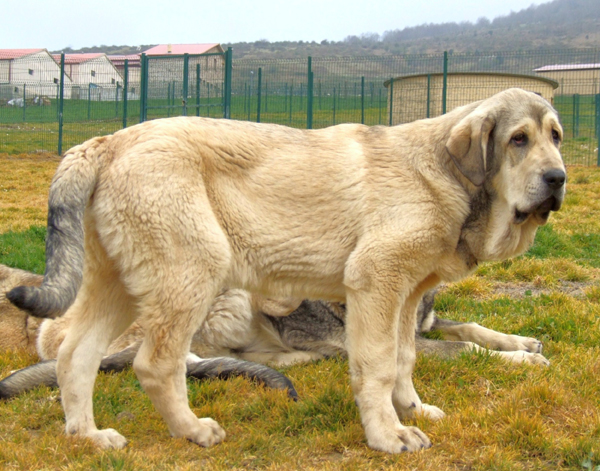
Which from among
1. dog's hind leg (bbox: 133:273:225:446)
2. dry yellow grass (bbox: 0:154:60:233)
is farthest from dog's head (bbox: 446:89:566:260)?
dry yellow grass (bbox: 0:154:60:233)

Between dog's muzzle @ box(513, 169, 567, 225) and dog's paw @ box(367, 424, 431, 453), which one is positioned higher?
dog's muzzle @ box(513, 169, 567, 225)

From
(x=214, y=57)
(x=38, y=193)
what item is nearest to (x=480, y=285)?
(x=38, y=193)

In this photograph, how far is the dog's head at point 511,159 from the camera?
3477 mm

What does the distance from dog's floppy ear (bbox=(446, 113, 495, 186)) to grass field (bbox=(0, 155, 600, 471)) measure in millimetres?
1298

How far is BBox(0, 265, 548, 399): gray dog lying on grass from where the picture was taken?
4.68 meters

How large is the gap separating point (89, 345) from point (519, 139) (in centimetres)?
258

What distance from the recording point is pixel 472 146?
3582 millimetres

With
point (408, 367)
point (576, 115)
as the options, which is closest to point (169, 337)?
point (408, 367)

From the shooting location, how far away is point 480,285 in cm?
665

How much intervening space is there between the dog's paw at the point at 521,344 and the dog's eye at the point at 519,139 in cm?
190

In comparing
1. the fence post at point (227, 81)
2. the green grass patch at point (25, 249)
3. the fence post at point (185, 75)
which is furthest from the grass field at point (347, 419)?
the fence post at point (185, 75)

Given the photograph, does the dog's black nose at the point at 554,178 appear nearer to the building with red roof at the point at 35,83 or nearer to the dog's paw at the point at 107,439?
the dog's paw at the point at 107,439

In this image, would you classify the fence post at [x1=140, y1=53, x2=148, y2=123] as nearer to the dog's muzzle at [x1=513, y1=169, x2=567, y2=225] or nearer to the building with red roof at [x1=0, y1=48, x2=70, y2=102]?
the building with red roof at [x1=0, y1=48, x2=70, y2=102]

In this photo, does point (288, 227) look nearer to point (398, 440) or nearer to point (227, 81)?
point (398, 440)
